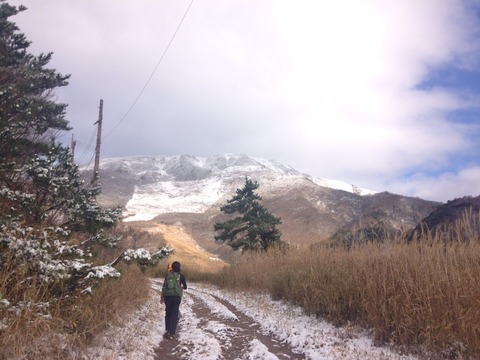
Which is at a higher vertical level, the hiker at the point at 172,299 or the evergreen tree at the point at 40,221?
the evergreen tree at the point at 40,221

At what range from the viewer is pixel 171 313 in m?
8.70

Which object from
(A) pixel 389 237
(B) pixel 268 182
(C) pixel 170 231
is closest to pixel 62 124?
(A) pixel 389 237

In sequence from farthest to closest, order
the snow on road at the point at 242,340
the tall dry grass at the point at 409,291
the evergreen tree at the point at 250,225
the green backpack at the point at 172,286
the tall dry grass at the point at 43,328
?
the evergreen tree at the point at 250,225, the green backpack at the point at 172,286, the snow on road at the point at 242,340, the tall dry grass at the point at 409,291, the tall dry grass at the point at 43,328

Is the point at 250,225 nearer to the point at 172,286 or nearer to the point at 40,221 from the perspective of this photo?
the point at 172,286

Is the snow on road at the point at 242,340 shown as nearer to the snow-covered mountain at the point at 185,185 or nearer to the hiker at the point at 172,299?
the hiker at the point at 172,299

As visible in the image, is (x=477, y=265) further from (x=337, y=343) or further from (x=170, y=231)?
(x=170, y=231)

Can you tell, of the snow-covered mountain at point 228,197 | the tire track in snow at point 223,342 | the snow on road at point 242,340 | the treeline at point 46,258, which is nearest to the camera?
the treeline at point 46,258

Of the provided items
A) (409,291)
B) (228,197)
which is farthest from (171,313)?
(228,197)

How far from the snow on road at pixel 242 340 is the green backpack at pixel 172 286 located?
0.95 m

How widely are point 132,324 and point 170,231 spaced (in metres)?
77.4

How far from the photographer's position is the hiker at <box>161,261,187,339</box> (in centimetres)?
862

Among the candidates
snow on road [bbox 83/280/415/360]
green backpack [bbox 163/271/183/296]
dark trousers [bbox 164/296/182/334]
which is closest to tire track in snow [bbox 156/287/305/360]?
snow on road [bbox 83/280/415/360]

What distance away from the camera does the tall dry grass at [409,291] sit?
534 centimetres

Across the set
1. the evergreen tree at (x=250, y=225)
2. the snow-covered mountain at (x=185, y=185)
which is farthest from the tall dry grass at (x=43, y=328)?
the snow-covered mountain at (x=185, y=185)
